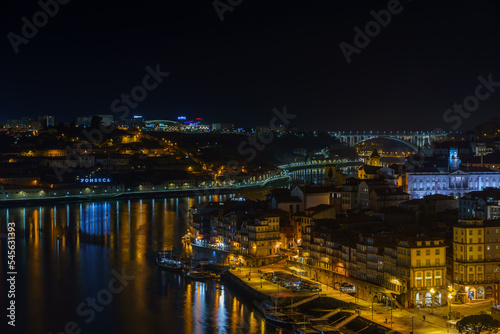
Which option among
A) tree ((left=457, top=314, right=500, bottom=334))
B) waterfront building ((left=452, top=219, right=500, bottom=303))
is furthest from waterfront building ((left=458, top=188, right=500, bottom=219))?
tree ((left=457, top=314, right=500, bottom=334))

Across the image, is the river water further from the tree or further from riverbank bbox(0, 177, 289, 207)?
riverbank bbox(0, 177, 289, 207)

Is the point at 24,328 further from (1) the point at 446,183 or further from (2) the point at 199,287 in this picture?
(1) the point at 446,183

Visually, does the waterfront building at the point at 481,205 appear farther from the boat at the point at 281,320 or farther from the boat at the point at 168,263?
the boat at the point at 168,263

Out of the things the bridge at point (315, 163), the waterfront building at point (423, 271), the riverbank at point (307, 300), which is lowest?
the riverbank at point (307, 300)

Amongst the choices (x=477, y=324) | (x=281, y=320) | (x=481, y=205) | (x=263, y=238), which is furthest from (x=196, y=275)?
(x=481, y=205)

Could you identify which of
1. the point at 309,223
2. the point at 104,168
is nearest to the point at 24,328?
the point at 309,223

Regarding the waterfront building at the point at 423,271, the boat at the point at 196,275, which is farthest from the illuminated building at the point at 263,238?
the waterfront building at the point at 423,271
